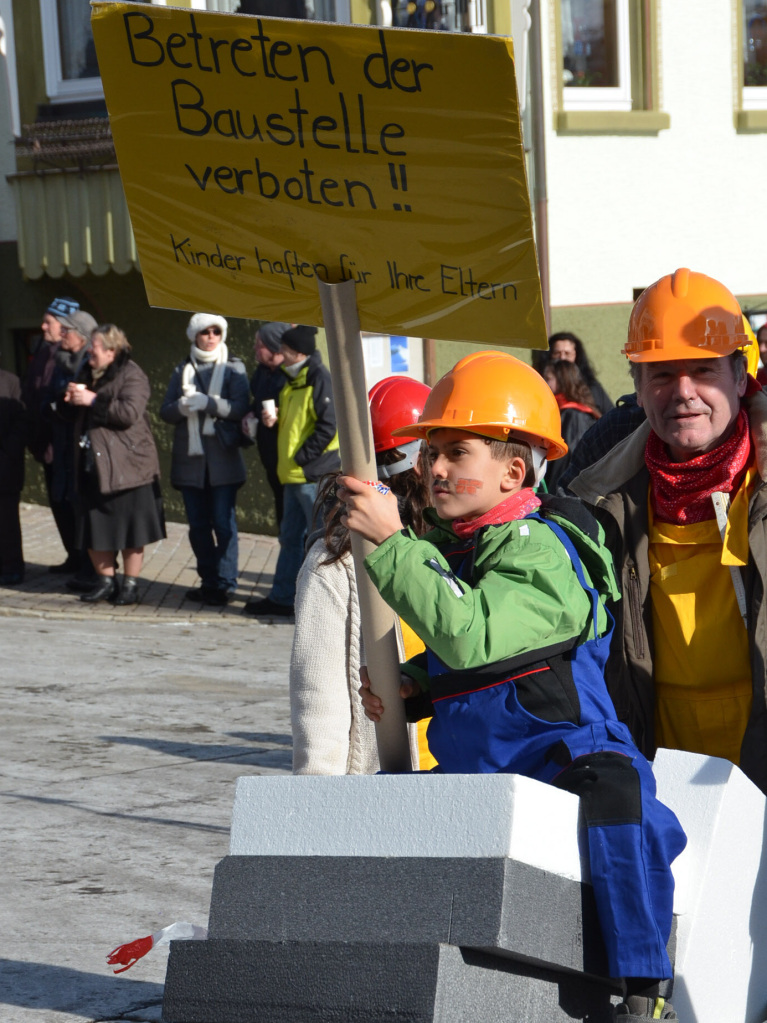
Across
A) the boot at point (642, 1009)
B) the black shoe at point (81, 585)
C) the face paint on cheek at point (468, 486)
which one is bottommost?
the black shoe at point (81, 585)

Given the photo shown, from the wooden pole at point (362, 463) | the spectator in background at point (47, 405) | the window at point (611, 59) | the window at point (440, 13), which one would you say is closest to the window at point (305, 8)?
the window at point (440, 13)

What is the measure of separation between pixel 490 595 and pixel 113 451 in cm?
874

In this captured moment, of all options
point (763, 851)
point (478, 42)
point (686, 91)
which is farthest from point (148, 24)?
point (686, 91)

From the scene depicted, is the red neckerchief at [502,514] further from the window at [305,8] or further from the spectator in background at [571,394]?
the window at [305,8]

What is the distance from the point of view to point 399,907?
2838 mm

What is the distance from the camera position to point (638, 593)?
3.74 metres

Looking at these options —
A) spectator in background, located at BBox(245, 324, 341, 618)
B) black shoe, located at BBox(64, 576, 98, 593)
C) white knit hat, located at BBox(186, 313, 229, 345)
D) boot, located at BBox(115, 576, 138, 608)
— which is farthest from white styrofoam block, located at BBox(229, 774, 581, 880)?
black shoe, located at BBox(64, 576, 98, 593)

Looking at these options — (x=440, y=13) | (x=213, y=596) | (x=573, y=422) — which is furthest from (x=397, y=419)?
(x=440, y=13)

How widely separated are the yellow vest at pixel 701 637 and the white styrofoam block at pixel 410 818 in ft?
2.74

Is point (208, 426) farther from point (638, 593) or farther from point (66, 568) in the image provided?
point (638, 593)

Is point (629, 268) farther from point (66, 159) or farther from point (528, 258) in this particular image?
point (528, 258)

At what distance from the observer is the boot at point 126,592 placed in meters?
12.1

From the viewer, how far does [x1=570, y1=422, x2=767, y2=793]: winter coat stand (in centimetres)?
358

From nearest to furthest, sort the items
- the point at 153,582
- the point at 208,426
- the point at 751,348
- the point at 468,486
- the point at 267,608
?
the point at 468,486, the point at 751,348, the point at 208,426, the point at 267,608, the point at 153,582
